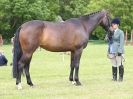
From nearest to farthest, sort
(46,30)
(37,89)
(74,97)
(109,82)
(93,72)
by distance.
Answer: (74,97)
(37,89)
(46,30)
(109,82)
(93,72)

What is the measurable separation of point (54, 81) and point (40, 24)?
251cm

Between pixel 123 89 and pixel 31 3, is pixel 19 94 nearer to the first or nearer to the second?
pixel 123 89

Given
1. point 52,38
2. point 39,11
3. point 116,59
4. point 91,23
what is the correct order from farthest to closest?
point 39,11
point 116,59
point 91,23
point 52,38

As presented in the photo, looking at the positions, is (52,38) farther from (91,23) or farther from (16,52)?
(91,23)

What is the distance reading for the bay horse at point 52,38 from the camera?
44.5 feet

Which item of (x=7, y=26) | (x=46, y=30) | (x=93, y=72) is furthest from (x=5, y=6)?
(x=46, y=30)

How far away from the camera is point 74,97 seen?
11.4m

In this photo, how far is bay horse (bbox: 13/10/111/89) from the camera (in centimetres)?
1356

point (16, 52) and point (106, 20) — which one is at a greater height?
point (106, 20)

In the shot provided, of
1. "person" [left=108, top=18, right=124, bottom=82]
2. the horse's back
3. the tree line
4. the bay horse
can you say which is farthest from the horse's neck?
the tree line

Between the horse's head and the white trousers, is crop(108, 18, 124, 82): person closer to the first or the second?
the white trousers

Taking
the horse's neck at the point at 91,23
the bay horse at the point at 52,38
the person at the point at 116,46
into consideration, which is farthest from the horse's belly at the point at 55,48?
the person at the point at 116,46

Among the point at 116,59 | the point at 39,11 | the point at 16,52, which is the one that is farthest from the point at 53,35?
the point at 39,11

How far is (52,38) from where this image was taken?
553 inches
